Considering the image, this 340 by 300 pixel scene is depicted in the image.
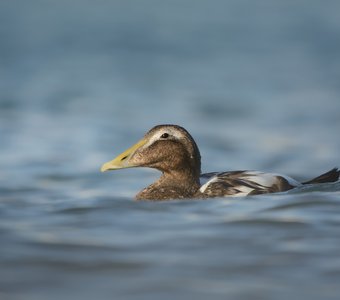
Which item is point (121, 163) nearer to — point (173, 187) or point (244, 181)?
point (173, 187)

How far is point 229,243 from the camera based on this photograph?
8.74 meters

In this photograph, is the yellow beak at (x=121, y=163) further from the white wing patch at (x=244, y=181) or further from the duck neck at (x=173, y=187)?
the white wing patch at (x=244, y=181)

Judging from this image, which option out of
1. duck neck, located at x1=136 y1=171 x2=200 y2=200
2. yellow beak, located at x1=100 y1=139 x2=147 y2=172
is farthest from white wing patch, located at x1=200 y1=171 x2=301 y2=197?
yellow beak, located at x1=100 y1=139 x2=147 y2=172

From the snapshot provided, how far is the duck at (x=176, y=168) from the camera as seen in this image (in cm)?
1147

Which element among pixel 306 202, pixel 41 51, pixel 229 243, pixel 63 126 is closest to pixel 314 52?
pixel 41 51

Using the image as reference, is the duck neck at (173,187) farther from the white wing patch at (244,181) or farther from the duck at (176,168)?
the white wing patch at (244,181)

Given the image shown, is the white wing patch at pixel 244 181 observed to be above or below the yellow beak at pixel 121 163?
below

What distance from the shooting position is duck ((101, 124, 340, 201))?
11.5 m

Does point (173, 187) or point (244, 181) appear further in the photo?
point (244, 181)

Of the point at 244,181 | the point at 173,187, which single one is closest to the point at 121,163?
the point at 173,187

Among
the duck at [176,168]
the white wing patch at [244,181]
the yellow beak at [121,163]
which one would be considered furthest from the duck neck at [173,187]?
the yellow beak at [121,163]

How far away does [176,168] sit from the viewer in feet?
38.5

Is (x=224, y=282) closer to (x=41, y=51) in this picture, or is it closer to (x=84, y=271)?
(x=84, y=271)

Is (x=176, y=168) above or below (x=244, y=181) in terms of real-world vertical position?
above
